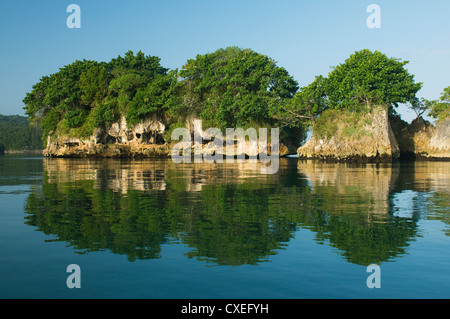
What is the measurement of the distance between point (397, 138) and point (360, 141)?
11.9 metres

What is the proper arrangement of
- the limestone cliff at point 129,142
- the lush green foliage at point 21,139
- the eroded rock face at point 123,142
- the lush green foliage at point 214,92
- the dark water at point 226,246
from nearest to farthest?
the dark water at point 226,246
the lush green foliage at point 214,92
the limestone cliff at point 129,142
the eroded rock face at point 123,142
the lush green foliage at point 21,139

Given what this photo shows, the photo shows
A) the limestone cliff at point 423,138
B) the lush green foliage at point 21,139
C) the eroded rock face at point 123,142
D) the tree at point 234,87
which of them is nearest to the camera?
the limestone cliff at point 423,138

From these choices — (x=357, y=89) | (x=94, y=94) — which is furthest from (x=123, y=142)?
(x=357, y=89)

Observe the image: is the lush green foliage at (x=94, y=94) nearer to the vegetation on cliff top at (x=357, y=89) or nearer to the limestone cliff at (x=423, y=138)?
the vegetation on cliff top at (x=357, y=89)

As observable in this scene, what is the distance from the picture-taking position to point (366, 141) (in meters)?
55.9

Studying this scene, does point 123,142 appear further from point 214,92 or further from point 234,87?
point 234,87

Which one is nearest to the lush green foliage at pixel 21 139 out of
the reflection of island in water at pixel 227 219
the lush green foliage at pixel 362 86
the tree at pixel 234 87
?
the tree at pixel 234 87

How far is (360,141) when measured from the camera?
5628cm

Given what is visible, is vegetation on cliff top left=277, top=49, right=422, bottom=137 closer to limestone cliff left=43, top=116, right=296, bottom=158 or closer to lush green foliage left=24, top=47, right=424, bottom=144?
lush green foliage left=24, top=47, right=424, bottom=144

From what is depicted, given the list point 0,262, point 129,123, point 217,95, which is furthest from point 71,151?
point 0,262

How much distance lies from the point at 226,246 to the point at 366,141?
4950 centimetres

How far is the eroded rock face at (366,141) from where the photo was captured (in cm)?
5516

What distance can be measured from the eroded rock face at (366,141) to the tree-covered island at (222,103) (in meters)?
0.13
